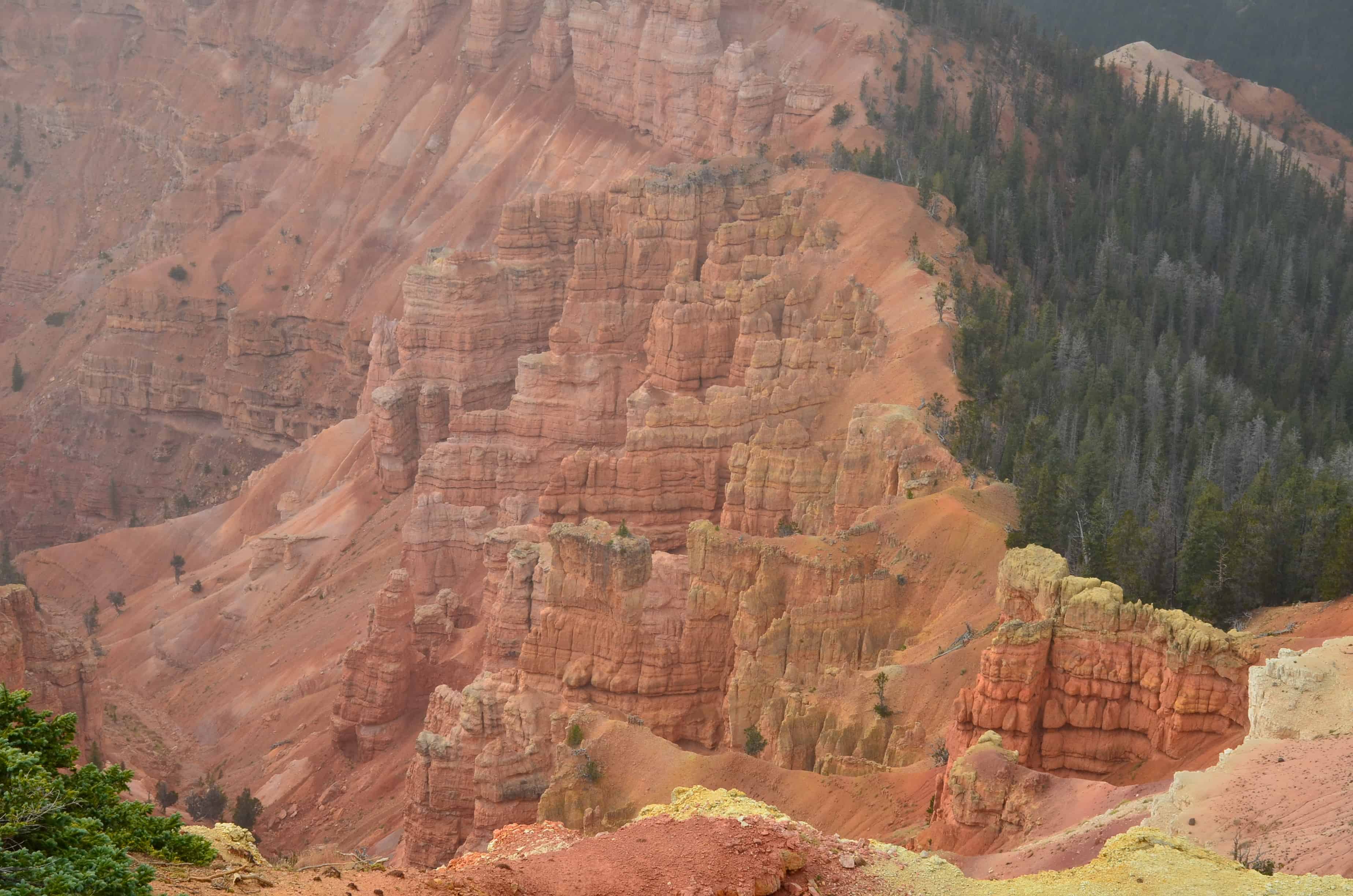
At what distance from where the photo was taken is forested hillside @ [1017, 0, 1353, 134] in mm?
164125

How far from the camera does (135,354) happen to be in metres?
136

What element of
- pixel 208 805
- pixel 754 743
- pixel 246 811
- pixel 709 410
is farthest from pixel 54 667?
pixel 709 410

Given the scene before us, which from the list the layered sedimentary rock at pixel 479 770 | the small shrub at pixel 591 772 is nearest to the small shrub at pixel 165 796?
the layered sedimentary rock at pixel 479 770

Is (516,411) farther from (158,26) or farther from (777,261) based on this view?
(158,26)

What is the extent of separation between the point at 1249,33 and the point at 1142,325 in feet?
309

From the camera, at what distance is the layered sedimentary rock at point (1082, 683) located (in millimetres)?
40625

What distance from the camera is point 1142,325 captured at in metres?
88.0

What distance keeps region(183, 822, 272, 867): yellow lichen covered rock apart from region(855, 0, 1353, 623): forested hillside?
2838 cm

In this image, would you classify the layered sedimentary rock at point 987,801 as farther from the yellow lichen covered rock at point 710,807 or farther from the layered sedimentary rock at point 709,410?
the layered sedimentary rock at point 709,410

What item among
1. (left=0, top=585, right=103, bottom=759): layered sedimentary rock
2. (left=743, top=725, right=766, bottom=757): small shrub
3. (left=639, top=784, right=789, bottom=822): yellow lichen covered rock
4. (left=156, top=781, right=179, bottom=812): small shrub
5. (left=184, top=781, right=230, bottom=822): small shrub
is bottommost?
(left=184, top=781, right=230, bottom=822): small shrub

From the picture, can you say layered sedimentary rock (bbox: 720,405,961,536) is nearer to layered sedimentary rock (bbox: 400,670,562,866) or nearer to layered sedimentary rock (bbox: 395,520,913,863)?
layered sedimentary rock (bbox: 395,520,913,863)

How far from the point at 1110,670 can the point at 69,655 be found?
37344mm

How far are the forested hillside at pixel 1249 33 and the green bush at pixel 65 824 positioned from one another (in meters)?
146

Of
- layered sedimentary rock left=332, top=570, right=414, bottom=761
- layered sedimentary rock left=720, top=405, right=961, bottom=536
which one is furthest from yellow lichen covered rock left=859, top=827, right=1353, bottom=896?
layered sedimentary rock left=332, top=570, right=414, bottom=761
